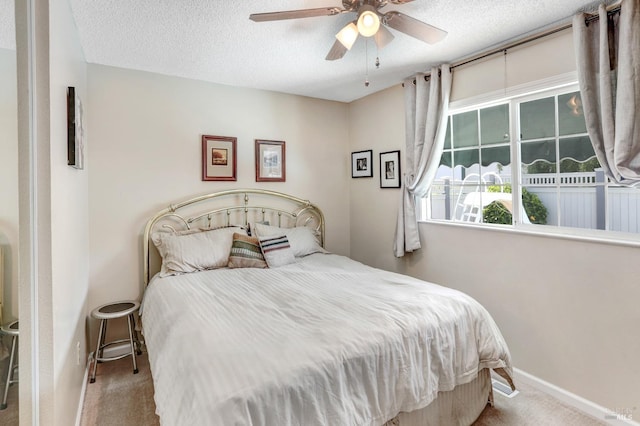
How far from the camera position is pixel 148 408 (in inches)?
86.1

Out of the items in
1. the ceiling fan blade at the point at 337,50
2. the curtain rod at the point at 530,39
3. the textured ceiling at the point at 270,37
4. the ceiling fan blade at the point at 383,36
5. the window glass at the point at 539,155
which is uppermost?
the textured ceiling at the point at 270,37

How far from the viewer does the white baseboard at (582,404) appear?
6.48 feet

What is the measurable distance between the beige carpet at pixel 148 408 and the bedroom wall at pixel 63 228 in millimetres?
189

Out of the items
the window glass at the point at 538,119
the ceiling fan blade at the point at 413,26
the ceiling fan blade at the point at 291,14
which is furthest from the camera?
the window glass at the point at 538,119

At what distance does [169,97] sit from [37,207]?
2152 mm

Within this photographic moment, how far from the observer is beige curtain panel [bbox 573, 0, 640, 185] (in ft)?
6.17

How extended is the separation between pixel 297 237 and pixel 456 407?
6.79 feet

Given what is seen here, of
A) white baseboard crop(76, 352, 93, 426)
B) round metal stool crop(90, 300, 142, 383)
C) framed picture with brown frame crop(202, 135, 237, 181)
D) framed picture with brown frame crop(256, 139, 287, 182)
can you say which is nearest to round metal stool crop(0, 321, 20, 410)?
white baseboard crop(76, 352, 93, 426)

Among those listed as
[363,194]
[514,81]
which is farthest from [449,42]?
[363,194]

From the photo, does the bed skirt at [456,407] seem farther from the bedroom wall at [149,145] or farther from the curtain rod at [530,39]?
the bedroom wall at [149,145]

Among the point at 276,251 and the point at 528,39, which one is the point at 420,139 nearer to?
the point at 528,39

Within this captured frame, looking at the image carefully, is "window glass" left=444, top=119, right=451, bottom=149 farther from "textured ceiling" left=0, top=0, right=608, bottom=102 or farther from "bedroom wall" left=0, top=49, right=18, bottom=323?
"bedroom wall" left=0, top=49, right=18, bottom=323

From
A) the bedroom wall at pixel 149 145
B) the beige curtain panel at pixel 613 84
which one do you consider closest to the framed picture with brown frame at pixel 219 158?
the bedroom wall at pixel 149 145

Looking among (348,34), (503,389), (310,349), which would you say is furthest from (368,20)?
(503,389)
